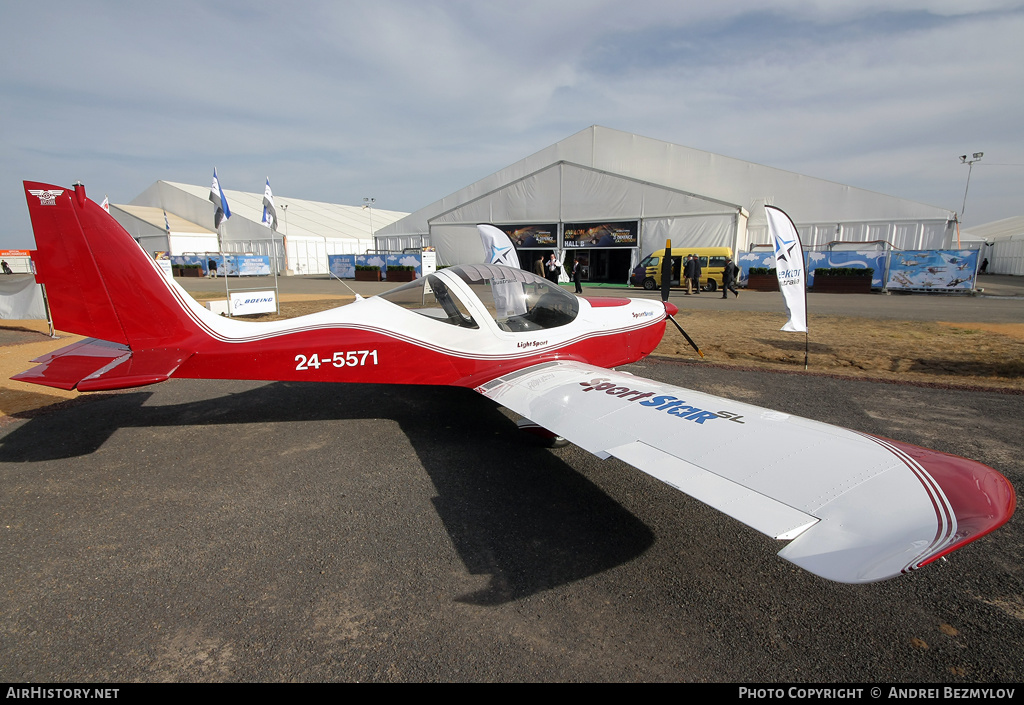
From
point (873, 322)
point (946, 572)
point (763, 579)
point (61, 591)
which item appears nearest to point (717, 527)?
point (763, 579)

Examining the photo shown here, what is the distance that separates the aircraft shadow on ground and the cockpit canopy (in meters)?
1.24

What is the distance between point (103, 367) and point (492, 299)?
355 cm

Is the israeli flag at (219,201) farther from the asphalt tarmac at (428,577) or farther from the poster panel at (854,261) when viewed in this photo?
the poster panel at (854,261)

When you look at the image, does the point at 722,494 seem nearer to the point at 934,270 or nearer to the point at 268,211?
the point at 268,211

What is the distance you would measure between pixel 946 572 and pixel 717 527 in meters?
1.25

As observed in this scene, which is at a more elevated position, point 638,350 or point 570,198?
point 570,198

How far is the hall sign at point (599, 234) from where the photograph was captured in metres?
26.9

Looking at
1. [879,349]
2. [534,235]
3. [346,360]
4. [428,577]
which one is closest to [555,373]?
[346,360]

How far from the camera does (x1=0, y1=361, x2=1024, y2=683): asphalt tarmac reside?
2135 mm

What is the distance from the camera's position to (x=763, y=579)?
8.94 ft

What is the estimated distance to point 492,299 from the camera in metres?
5.18

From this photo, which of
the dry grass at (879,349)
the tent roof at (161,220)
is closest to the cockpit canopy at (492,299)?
the dry grass at (879,349)

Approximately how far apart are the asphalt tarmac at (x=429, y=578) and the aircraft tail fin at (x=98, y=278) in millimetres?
1209
